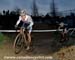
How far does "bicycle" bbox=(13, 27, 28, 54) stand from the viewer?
16.4m

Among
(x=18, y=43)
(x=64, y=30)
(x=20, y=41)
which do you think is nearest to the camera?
(x=20, y=41)

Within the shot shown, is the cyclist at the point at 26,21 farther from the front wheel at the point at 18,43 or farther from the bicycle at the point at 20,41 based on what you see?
the front wheel at the point at 18,43

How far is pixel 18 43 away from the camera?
54.7 feet

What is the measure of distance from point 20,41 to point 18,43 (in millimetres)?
186

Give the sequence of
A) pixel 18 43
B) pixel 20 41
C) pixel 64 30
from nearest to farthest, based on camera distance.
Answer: pixel 20 41, pixel 18 43, pixel 64 30

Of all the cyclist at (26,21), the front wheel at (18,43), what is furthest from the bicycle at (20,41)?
the cyclist at (26,21)

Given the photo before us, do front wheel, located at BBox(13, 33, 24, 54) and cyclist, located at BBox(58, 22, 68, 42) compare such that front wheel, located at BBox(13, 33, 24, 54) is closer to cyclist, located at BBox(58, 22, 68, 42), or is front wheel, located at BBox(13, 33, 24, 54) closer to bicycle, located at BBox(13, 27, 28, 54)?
bicycle, located at BBox(13, 27, 28, 54)

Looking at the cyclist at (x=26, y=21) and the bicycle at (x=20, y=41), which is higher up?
the cyclist at (x=26, y=21)

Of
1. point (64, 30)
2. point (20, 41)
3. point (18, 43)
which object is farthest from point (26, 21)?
point (64, 30)

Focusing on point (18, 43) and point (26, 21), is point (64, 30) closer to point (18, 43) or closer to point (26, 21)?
point (26, 21)

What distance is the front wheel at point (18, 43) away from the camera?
16.5m

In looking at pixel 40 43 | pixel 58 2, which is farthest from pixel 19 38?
pixel 58 2

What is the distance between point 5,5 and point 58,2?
2433mm

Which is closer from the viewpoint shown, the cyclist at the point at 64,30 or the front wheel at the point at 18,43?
the front wheel at the point at 18,43
